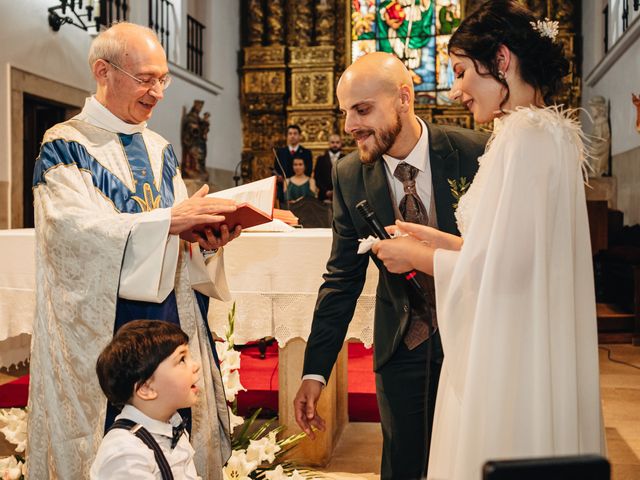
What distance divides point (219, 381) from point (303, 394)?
482 millimetres

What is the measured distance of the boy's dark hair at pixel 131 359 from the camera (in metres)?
1.91

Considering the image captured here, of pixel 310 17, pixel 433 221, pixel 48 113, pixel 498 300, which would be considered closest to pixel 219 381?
pixel 433 221

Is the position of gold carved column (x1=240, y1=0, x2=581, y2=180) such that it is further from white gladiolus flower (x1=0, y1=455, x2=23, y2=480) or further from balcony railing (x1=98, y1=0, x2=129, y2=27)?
white gladiolus flower (x1=0, y1=455, x2=23, y2=480)

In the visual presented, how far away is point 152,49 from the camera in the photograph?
235 centimetres

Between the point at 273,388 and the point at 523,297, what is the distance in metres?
3.31

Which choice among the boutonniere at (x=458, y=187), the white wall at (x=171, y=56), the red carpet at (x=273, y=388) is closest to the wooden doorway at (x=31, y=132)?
the white wall at (x=171, y=56)

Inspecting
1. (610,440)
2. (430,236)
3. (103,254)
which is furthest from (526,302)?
(610,440)

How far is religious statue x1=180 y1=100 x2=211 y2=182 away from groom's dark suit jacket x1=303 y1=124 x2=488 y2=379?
983cm

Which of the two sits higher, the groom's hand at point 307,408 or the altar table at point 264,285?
the altar table at point 264,285

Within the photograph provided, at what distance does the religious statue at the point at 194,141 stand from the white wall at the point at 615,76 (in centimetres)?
648

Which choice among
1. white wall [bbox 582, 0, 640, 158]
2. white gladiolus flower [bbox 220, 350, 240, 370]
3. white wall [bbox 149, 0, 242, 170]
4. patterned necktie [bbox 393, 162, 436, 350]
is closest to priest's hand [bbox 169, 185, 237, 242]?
patterned necktie [bbox 393, 162, 436, 350]

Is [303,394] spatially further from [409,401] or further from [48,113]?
[48,113]

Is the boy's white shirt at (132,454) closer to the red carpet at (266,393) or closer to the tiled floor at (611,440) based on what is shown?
the tiled floor at (611,440)

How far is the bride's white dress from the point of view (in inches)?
56.2
